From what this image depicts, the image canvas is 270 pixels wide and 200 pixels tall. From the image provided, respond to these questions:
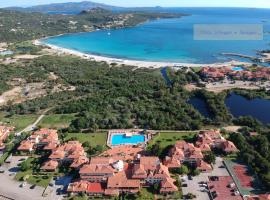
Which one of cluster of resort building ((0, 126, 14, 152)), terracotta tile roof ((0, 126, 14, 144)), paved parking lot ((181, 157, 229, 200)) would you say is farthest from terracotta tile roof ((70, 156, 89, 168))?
terracotta tile roof ((0, 126, 14, 144))

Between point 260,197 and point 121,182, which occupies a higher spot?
point 121,182

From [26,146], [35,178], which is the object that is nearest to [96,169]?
[35,178]

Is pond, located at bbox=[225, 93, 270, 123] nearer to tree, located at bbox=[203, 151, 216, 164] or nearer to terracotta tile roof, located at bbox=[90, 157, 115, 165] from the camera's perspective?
tree, located at bbox=[203, 151, 216, 164]

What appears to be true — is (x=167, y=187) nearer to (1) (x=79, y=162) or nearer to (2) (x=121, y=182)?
→ (2) (x=121, y=182)

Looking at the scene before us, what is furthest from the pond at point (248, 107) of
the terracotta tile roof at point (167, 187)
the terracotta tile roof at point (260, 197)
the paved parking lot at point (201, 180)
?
the terracotta tile roof at point (167, 187)

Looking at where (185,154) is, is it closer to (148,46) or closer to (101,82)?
(101,82)

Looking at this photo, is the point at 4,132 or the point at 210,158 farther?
the point at 4,132
